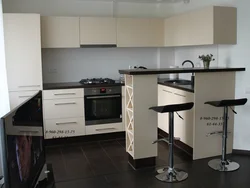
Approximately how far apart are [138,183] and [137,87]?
1.15 meters

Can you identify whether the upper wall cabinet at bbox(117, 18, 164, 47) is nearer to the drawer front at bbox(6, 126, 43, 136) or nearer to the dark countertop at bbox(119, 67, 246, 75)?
the dark countertop at bbox(119, 67, 246, 75)

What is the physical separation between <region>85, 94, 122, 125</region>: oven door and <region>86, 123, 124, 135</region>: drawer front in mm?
68

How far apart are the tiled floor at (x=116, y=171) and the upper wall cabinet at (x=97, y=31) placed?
1.79 metres

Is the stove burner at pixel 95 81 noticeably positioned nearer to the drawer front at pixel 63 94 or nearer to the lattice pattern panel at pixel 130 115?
the drawer front at pixel 63 94

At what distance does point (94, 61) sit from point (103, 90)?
0.78 meters

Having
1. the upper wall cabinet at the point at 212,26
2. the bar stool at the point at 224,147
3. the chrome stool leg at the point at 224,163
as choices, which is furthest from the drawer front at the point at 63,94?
the chrome stool leg at the point at 224,163

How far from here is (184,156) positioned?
4.06 m

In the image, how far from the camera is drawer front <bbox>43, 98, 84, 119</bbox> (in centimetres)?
446

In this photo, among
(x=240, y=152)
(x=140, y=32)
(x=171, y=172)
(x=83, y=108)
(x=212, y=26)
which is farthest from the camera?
(x=140, y=32)

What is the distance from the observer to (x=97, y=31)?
4.79m

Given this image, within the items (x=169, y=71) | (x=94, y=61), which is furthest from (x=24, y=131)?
(x=94, y=61)

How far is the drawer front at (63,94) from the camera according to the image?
4.43 metres

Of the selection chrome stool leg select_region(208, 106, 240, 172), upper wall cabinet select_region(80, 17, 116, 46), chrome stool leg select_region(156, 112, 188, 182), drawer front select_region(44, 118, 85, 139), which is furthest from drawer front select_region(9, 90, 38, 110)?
chrome stool leg select_region(208, 106, 240, 172)

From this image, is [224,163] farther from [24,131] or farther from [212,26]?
[24,131]
